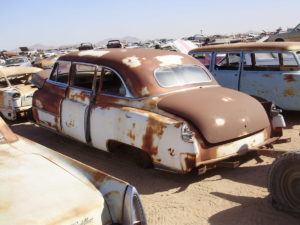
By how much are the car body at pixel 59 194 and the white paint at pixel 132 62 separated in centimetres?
232

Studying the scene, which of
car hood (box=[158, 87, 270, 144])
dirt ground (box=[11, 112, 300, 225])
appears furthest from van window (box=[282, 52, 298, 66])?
car hood (box=[158, 87, 270, 144])

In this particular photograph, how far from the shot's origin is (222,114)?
4.41 meters

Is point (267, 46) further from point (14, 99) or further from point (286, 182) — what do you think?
point (14, 99)

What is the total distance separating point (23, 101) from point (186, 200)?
4812 mm

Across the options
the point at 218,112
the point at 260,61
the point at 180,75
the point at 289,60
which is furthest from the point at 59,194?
the point at 260,61

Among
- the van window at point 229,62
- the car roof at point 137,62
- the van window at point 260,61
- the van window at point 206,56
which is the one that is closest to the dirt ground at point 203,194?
the car roof at point 137,62

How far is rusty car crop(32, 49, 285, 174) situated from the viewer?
4.21 metres

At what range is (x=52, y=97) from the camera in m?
5.99

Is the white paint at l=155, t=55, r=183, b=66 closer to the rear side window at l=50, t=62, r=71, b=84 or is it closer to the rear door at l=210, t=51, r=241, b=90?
the rear side window at l=50, t=62, r=71, b=84

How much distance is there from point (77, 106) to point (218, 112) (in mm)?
2171

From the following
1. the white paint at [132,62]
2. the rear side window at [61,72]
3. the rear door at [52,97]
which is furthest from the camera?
the rear side window at [61,72]

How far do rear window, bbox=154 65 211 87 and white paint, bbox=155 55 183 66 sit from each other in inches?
2.8

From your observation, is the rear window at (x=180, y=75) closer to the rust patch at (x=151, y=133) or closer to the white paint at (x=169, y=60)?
the white paint at (x=169, y=60)

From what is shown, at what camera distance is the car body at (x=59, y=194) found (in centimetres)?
218
